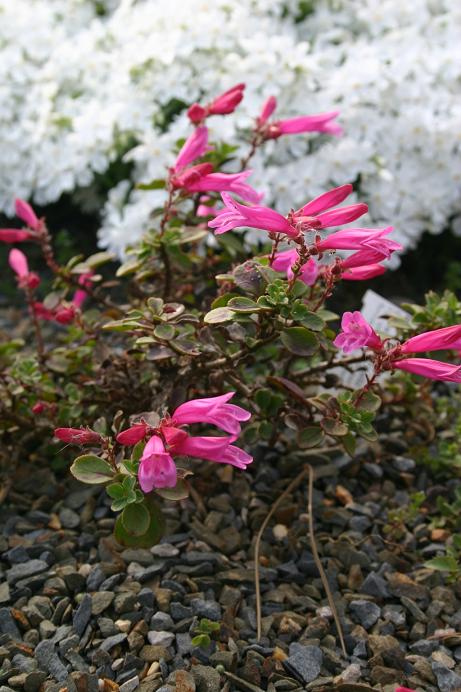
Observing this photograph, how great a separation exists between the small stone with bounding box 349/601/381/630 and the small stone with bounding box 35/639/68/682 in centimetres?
65

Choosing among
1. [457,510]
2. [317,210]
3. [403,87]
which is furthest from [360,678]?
[403,87]

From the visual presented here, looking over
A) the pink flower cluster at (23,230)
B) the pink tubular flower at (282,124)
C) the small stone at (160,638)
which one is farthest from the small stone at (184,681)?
the pink tubular flower at (282,124)

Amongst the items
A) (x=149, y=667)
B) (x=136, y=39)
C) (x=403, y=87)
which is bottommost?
(x=149, y=667)

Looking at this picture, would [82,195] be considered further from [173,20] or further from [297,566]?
[297,566]

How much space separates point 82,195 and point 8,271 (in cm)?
53

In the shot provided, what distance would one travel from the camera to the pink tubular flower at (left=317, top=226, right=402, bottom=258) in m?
1.54

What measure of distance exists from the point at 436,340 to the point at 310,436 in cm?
39

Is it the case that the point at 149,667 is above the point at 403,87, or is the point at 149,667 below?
below

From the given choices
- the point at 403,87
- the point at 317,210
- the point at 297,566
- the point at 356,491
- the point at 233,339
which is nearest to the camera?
the point at 317,210

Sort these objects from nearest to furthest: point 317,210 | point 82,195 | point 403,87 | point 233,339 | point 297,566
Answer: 1. point 317,210
2. point 233,339
3. point 297,566
4. point 403,87
5. point 82,195

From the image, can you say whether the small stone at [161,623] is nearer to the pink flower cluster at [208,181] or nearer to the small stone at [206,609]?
the small stone at [206,609]

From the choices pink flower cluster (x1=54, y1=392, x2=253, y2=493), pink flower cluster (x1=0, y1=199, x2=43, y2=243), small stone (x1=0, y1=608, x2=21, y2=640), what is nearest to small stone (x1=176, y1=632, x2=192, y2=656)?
small stone (x1=0, y1=608, x2=21, y2=640)

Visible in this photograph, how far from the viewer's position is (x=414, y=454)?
2400 mm

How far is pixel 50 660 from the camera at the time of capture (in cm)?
165
